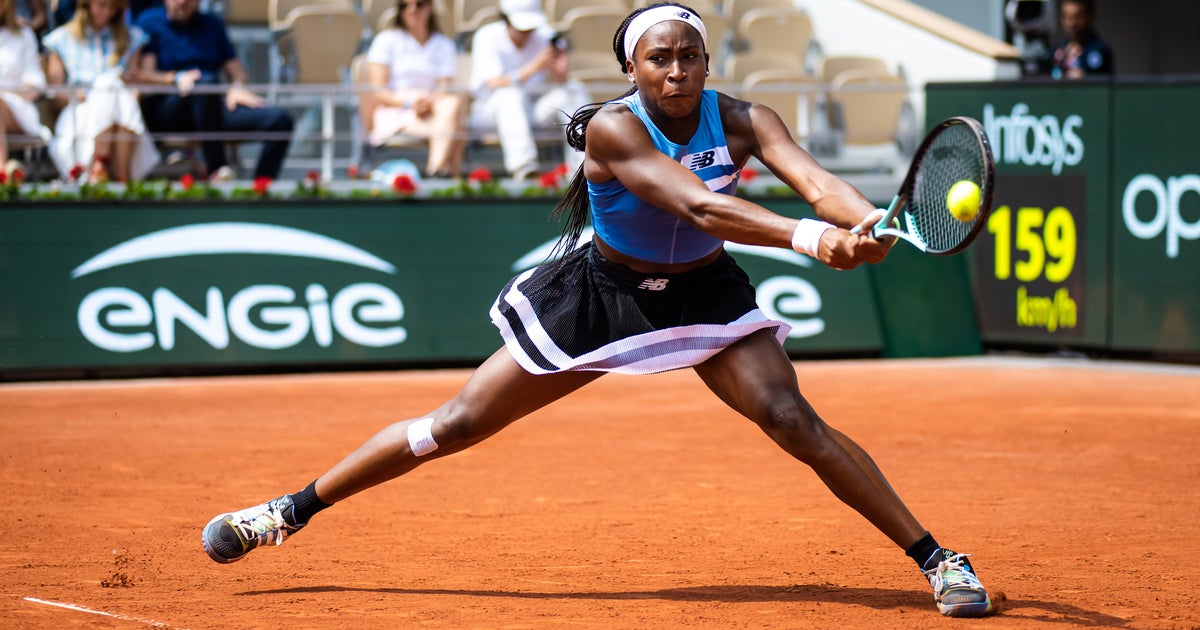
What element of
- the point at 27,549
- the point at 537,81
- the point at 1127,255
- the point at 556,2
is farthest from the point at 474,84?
the point at 27,549

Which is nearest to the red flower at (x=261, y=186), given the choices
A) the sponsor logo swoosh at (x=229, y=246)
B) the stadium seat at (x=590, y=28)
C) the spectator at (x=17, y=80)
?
the sponsor logo swoosh at (x=229, y=246)

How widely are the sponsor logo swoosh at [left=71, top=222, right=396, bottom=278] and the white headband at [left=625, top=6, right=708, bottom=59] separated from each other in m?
6.49

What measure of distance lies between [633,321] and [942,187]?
107 centimetres

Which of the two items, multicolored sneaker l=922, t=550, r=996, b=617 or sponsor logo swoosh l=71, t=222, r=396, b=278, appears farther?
sponsor logo swoosh l=71, t=222, r=396, b=278

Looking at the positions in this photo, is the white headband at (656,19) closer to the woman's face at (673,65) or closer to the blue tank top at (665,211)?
the woman's face at (673,65)

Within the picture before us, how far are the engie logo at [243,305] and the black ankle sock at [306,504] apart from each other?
5827mm

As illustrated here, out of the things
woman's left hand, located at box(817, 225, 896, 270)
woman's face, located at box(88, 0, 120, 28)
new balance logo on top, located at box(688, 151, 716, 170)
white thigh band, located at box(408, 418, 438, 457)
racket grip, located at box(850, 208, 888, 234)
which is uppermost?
woman's face, located at box(88, 0, 120, 28)

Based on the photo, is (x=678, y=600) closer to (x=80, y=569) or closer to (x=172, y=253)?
(x=80, y=569)

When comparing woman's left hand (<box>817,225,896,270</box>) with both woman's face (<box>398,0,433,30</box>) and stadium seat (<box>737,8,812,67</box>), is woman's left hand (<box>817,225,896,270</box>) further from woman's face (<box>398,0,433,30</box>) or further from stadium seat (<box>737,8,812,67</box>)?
stadium seat (<box>737,8,812,67</box>)

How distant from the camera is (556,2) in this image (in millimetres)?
13609

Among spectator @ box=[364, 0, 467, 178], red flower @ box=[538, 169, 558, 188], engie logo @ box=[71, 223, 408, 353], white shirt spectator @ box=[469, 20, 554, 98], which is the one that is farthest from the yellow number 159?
engie logo @ box=[71, 223, 408, 353]

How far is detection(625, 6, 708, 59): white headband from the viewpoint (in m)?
4.35

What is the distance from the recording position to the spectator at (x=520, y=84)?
1145cm

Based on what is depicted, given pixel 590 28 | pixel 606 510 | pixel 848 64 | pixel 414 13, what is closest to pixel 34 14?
pixel 414 13
